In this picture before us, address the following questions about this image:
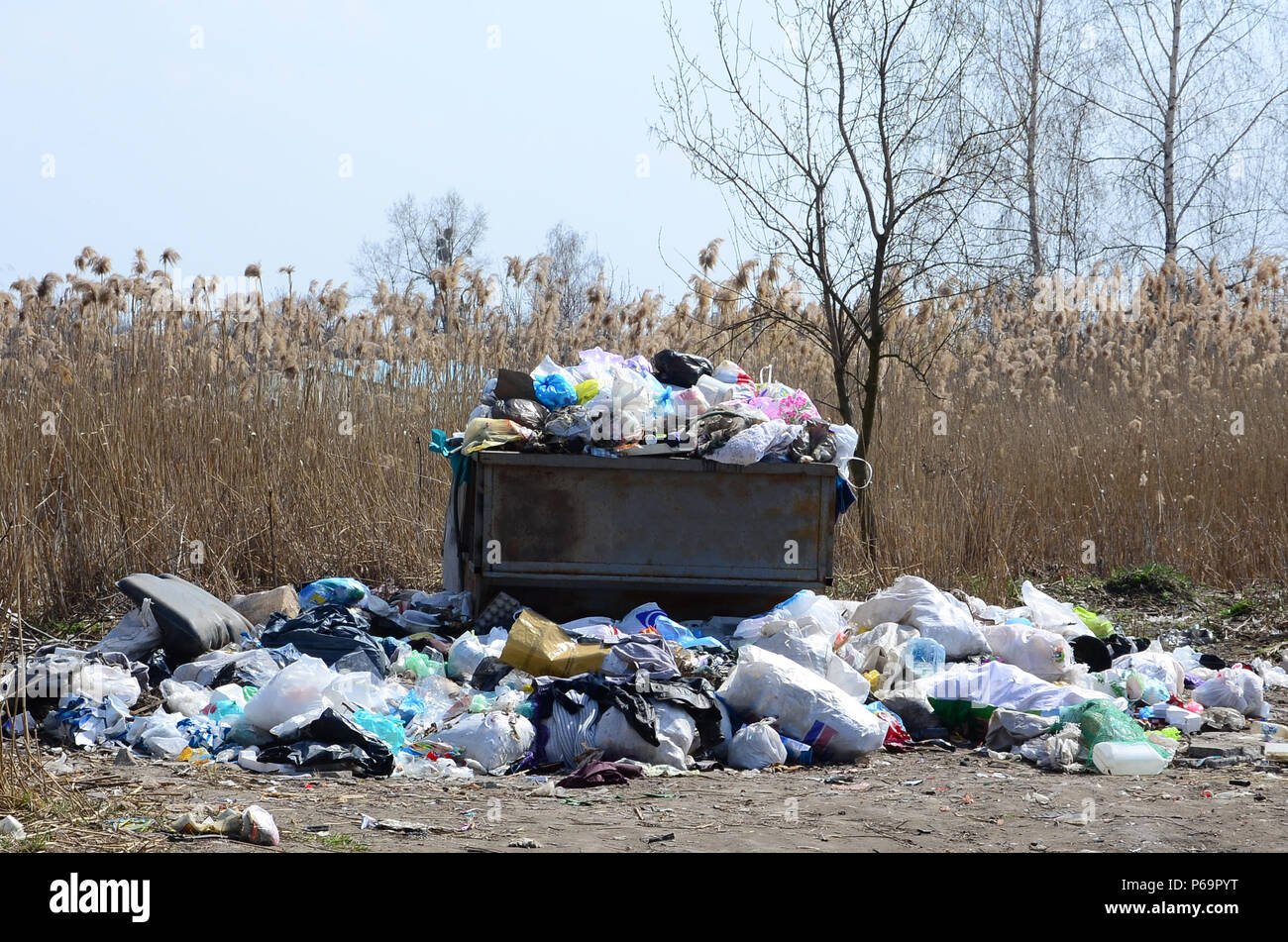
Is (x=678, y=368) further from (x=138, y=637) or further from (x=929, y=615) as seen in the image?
(x=138, y=637)

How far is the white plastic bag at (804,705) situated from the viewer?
211 inches

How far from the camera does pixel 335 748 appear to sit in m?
5.00

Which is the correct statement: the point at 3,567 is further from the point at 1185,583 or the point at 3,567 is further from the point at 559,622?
the point at 1185,583

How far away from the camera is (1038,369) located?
40.5 ft

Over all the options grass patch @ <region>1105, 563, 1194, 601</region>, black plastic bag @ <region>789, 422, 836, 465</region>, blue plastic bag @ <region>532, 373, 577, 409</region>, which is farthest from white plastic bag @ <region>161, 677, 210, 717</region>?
grass patch @ <region>1105, 563, 1194, 601</region>

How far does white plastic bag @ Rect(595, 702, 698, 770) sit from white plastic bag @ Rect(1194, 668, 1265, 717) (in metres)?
3.11

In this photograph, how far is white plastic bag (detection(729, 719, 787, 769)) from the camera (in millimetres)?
5252

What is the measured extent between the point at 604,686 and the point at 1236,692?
3.52 meters

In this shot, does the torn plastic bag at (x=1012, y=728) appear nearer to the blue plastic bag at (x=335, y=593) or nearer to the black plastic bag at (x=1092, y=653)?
the black plastic bag at (x=1092, y=653)

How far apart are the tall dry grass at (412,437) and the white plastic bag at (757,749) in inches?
145

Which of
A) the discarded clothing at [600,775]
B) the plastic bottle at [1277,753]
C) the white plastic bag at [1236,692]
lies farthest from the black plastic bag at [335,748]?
the white plastic bag at [1236,692]

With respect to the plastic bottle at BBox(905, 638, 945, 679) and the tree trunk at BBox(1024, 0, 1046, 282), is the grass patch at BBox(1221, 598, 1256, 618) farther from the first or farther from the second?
the tree trunk at BBox(1024, 0, 1046, 282)
